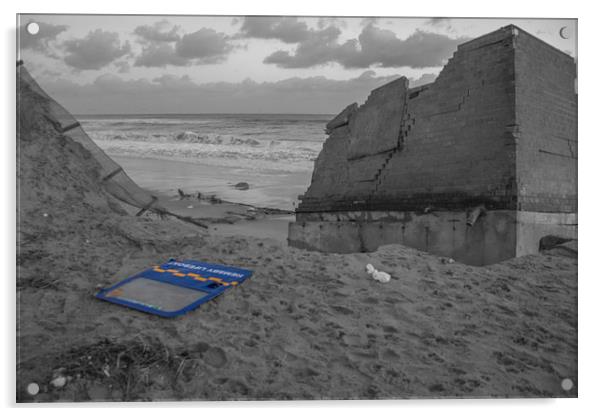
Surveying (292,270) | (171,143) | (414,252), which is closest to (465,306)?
(414,252)

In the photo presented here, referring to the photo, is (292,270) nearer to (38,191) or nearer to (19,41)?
(38,191)

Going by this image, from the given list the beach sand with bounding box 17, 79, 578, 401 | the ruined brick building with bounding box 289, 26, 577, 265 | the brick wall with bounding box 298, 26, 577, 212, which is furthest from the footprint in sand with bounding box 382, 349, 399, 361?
the brick wall with bounding box 298, 26, 577, 212

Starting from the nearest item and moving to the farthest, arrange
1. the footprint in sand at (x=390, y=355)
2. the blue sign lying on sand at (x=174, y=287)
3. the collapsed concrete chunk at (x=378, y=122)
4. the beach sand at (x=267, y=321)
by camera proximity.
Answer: the beach sand at (x=267, y=321) → the footprint in sand at (x=390, y=355) → the blue sign lying on sand at (x=174, y=287) → the collapsed concrete chunk at (x=378, y=122)

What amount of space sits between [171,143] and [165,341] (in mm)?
1779

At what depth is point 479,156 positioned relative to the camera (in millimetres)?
3854

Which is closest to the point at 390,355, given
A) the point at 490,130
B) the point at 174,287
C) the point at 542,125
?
the point at 174,287

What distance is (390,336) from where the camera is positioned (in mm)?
2814

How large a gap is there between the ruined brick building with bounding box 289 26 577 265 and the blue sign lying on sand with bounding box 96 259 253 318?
1214mm

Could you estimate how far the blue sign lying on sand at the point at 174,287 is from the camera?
2.92 metres

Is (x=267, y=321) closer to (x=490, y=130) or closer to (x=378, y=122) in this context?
(x=490, y=130)

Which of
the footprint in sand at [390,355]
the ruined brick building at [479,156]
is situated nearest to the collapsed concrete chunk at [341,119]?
the ruined brick building at [479,156]

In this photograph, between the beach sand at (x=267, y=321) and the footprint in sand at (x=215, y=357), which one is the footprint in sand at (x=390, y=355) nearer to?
the beach sand at (x=267, y=321)

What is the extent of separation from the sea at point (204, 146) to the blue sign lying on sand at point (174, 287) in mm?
764

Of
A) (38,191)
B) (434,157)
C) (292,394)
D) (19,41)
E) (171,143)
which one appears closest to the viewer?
(292,394)
